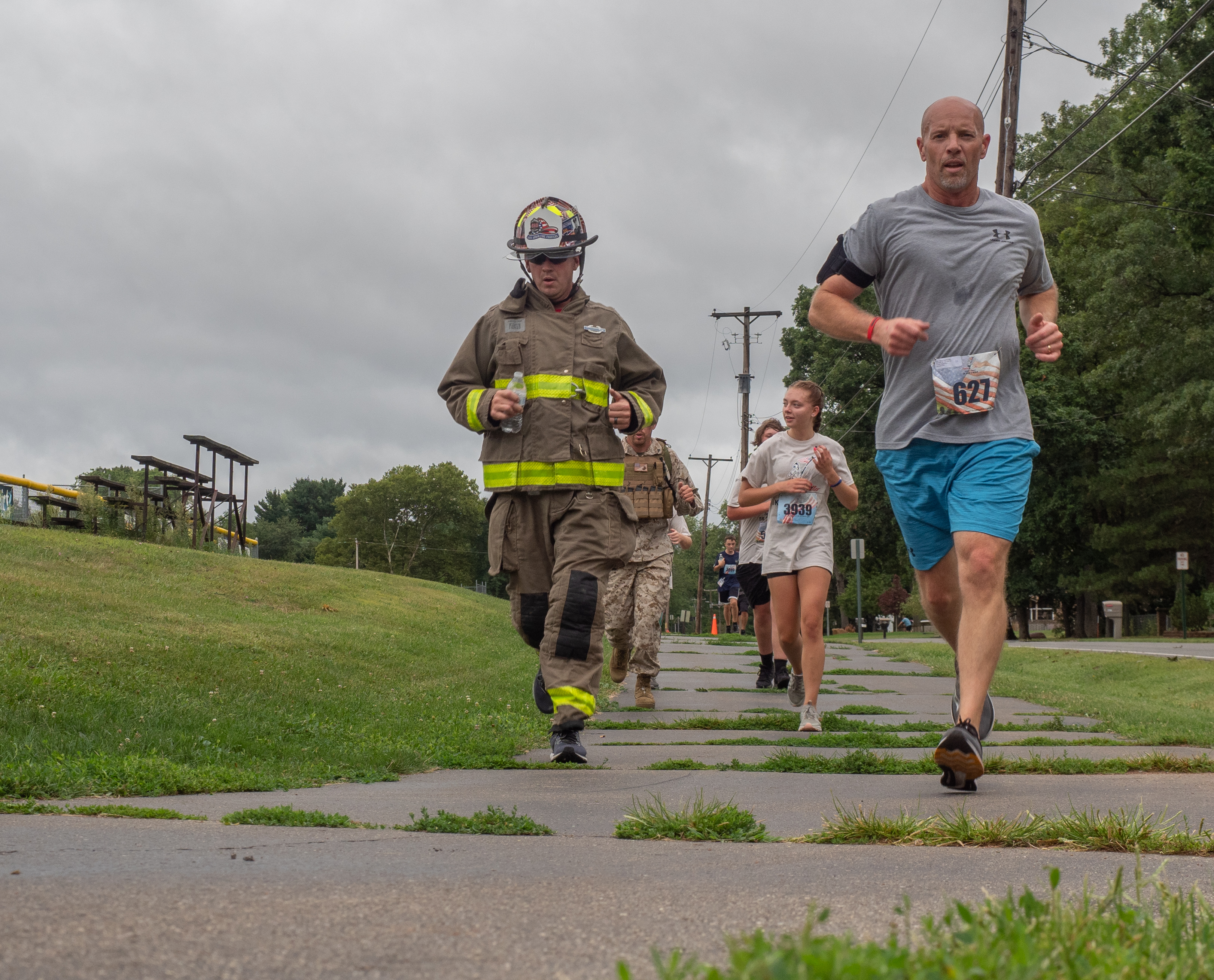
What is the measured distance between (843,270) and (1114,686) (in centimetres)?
1406

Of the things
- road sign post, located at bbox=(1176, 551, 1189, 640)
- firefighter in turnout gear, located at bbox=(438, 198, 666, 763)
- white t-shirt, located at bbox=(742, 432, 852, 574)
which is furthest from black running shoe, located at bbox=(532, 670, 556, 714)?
road sign post, located at bbox=(1176, 551, 1189, 640)

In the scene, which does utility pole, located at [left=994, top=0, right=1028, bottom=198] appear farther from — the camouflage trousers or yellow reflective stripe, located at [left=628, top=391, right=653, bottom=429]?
yellow reflective stripe, located at [left=628, top=391, right=653, bottom=429]

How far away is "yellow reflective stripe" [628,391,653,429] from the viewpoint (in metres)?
5.66

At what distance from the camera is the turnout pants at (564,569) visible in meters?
5.27

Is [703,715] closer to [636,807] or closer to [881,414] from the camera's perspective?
[881,414]

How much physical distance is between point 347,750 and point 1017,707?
17.8 ft

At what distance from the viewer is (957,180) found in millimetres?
4773

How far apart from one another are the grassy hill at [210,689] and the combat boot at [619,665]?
0.81m

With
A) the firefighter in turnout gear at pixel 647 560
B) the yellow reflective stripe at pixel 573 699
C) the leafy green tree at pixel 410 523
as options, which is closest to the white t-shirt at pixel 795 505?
the firefighter in turnout gear at pixel 647 560

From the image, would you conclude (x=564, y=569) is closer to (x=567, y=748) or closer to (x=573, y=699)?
(x=573, y=699)

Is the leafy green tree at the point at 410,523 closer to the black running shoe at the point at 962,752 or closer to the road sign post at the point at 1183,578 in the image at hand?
the road sign post at the point at 1183,578

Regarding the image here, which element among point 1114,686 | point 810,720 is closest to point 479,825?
point 810,720

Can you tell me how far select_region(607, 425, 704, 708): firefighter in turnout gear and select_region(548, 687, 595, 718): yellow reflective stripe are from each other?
3.44m

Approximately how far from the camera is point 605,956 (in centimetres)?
183
